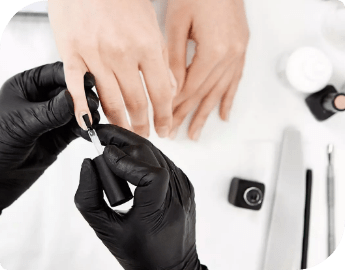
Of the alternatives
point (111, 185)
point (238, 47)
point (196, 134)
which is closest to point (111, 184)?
point (111, 185)

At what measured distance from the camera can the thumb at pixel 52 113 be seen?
0.62 m

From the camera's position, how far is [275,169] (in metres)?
0.95

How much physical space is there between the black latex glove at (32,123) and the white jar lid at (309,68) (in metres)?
0.51

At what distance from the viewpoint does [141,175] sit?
0.56 metres

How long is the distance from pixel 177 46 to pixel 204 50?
0.06 m

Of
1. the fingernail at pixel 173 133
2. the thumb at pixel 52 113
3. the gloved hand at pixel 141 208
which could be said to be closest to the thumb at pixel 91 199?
the gloved hand at pixel 141 208

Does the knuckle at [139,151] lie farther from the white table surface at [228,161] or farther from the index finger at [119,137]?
the white table surface at [228,161]

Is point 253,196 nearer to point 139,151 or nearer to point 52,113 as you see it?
point 139,151

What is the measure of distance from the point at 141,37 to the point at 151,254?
385 millimetres

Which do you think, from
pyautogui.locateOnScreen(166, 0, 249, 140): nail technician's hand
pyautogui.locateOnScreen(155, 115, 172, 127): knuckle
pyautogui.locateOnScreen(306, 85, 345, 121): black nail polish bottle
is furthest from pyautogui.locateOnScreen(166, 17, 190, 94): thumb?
pyautogui.locateOnScreen(306, 85, 345, 121): black nail polish bottle

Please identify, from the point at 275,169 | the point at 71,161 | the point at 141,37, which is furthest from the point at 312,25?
the point at 71,161

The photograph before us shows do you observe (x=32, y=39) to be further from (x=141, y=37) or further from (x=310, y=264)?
(x=310, y=264)

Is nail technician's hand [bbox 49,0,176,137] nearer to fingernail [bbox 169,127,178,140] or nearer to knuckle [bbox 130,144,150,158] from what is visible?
knuckle [bbox 130,144,150,158]

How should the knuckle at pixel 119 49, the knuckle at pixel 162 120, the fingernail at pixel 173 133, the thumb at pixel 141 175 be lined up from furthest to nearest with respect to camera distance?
the fingernail at pixel 173 133
the knuckle at pixel 162 120
the knuckle at pixel 119 49
the thumb at pixel 141 175
